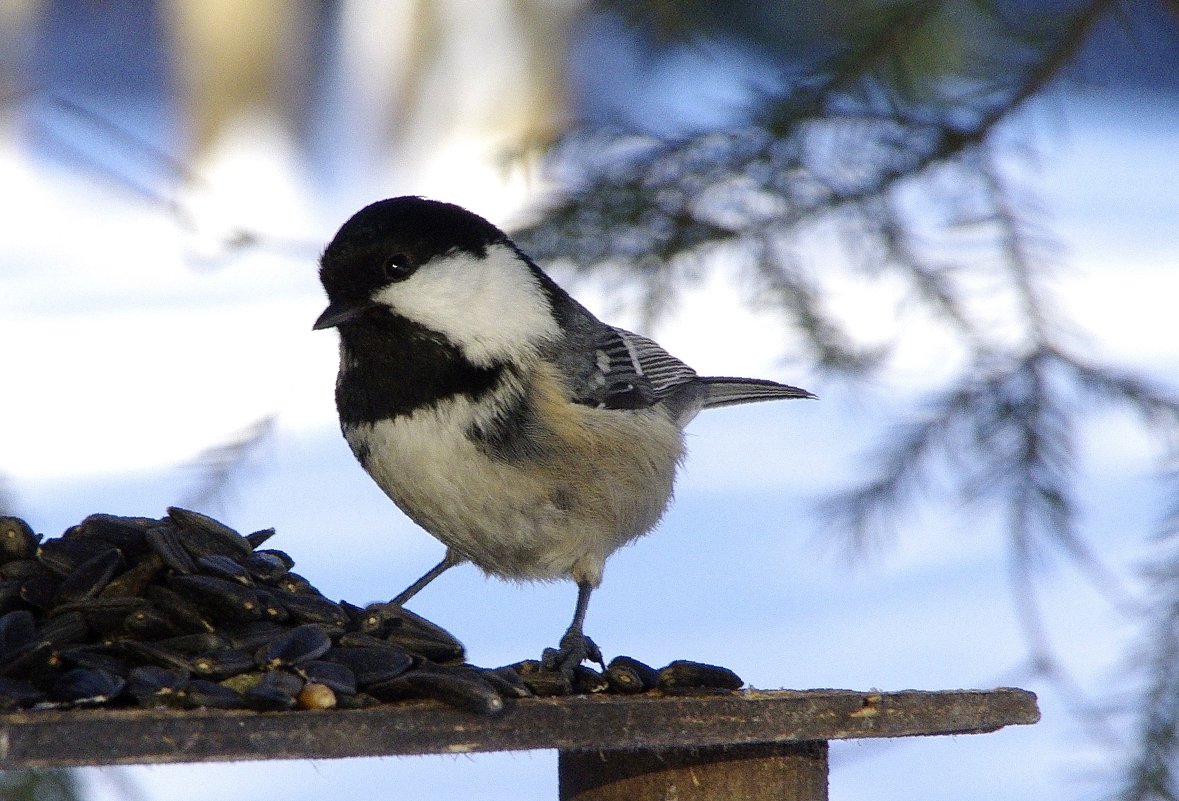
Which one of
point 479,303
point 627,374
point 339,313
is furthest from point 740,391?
point 339,313

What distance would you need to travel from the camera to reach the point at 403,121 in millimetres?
3670

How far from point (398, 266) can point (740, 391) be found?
2.56 feet

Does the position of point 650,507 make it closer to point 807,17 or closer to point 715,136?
point 715,136

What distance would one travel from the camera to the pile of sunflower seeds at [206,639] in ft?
3.25

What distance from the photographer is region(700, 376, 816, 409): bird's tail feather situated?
2021mm

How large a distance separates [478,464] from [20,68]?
1524 millimetres

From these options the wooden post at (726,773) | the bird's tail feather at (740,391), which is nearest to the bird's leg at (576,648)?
the wooden post at (726,773)

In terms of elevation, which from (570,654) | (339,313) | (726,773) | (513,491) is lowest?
(726,773)

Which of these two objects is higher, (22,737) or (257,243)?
(257,243)

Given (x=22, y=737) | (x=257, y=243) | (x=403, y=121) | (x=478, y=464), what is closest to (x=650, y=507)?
(x=478, y=464)

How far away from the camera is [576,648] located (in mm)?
1310

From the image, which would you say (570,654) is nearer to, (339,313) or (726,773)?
(726,773)

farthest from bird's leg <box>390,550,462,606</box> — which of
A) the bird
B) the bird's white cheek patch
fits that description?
the bird's white cheek patch

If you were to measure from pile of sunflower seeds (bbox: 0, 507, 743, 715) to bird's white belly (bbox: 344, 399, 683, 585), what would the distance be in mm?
182
